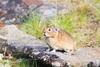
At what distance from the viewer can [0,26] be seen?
28.6ft

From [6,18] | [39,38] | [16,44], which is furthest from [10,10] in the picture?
[16,44]

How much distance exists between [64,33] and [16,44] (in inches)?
43.5

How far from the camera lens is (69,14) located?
9.70 metres

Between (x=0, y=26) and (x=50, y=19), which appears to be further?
(x=50, y=19)

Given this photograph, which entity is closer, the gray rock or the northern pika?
the northern pika

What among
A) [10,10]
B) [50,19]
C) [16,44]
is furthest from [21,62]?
[10,10]

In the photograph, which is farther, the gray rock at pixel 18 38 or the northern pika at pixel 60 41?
the gray rock at pixel 18 38

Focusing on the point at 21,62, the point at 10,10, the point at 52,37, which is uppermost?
the point at 10,10

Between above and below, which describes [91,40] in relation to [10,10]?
below

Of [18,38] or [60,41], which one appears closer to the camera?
[60,41]

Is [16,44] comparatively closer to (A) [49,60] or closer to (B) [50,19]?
(A) [49,60]

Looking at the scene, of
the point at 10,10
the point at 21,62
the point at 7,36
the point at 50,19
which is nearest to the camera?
the point at 21,62

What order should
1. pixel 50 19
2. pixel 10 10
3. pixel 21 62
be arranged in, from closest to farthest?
1. pixel 21 62
2. pixel 50 19
3. pixel 10 10

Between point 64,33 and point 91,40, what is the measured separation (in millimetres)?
2032
